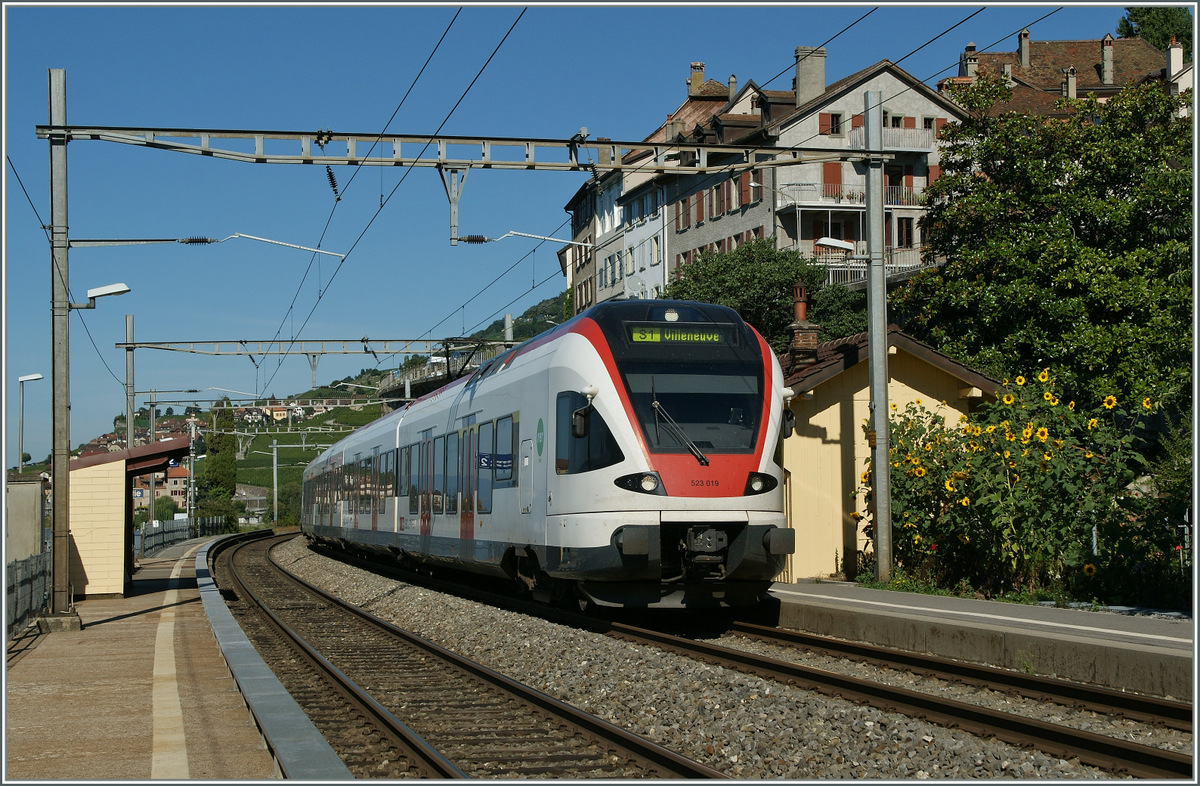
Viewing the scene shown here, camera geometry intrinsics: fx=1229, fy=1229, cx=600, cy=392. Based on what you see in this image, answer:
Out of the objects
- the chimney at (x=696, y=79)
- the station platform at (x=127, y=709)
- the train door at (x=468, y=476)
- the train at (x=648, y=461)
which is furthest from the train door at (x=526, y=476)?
the chimney at (x=696, y=79)

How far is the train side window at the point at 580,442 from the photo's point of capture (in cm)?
1264

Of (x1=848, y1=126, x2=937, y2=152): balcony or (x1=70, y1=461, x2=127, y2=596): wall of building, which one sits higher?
(x1=848, y1=126, x2=937, y2=152): balcony

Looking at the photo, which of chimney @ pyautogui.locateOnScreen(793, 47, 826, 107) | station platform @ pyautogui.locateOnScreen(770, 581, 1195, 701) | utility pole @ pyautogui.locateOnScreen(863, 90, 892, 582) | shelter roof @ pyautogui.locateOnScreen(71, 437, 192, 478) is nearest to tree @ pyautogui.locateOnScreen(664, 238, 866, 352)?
chimney @ pyautogui.locateOnScreen(793, 47, 826, 107)

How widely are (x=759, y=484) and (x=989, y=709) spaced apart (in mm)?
4912

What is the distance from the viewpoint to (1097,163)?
87.4 ft

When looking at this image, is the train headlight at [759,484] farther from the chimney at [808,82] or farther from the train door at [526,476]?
the chimney at [808,82]

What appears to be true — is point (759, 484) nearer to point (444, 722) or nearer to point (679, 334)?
point (679, 334)

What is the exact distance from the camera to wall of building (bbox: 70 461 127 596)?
20562mm

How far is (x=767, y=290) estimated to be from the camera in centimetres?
4269

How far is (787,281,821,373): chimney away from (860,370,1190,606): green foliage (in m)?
2.82

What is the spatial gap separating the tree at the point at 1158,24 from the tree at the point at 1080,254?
5842 centimetres

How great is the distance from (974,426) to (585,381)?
6.19 metres

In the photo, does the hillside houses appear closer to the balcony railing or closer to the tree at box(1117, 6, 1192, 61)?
the balcony railing

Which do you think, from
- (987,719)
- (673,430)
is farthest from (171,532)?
(987,719)
